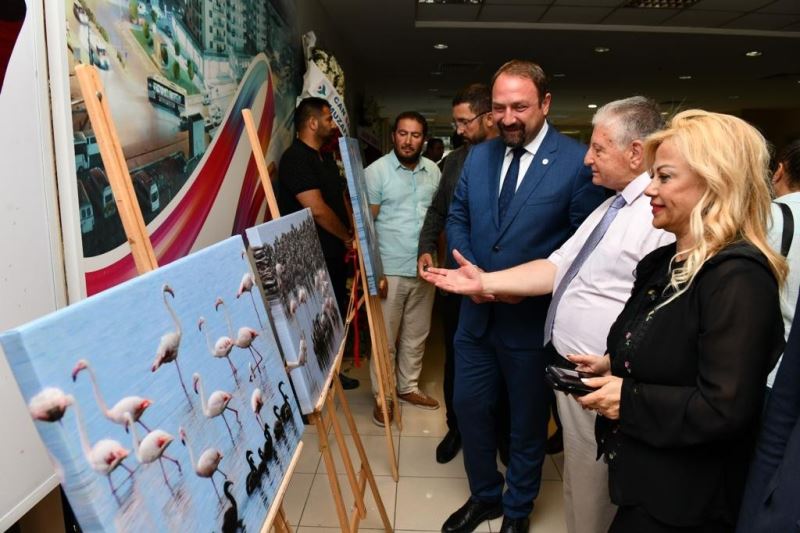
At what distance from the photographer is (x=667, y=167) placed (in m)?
1.05

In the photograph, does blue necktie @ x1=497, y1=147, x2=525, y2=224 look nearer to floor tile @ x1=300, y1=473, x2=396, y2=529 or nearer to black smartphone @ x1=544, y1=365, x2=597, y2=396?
black smartphone @ x1=544, y1=365, x2=597, y2=396

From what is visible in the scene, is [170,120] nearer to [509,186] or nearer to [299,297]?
[299,297]

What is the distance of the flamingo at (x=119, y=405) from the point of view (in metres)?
0.60

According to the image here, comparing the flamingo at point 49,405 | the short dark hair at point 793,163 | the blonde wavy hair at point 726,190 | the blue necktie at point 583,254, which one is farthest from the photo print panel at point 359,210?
the short dark hair at point 793,163

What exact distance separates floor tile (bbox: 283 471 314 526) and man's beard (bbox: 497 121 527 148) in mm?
1607

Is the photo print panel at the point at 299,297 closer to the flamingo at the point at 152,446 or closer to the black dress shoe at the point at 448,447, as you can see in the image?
the flamingo at the point at 152,446

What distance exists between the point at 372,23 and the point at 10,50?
4.55m

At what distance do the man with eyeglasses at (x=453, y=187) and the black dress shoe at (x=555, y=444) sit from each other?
0.44 meters

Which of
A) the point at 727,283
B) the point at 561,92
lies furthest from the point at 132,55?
the point at 561,92

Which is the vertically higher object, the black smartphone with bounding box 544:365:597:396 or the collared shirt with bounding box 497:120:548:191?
the collared shirt with bounding box 497:120:548:191

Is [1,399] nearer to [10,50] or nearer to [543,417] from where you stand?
[10,50]

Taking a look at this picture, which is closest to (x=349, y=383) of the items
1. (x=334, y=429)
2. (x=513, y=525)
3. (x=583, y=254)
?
(x=513, y=525)

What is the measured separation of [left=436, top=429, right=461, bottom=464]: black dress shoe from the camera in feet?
8.38

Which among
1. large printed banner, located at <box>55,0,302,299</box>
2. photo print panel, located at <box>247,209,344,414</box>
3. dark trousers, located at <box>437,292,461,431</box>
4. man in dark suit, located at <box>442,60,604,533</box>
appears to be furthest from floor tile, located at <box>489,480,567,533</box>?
large printed banner, located at <box>55,0,302,299</box>
